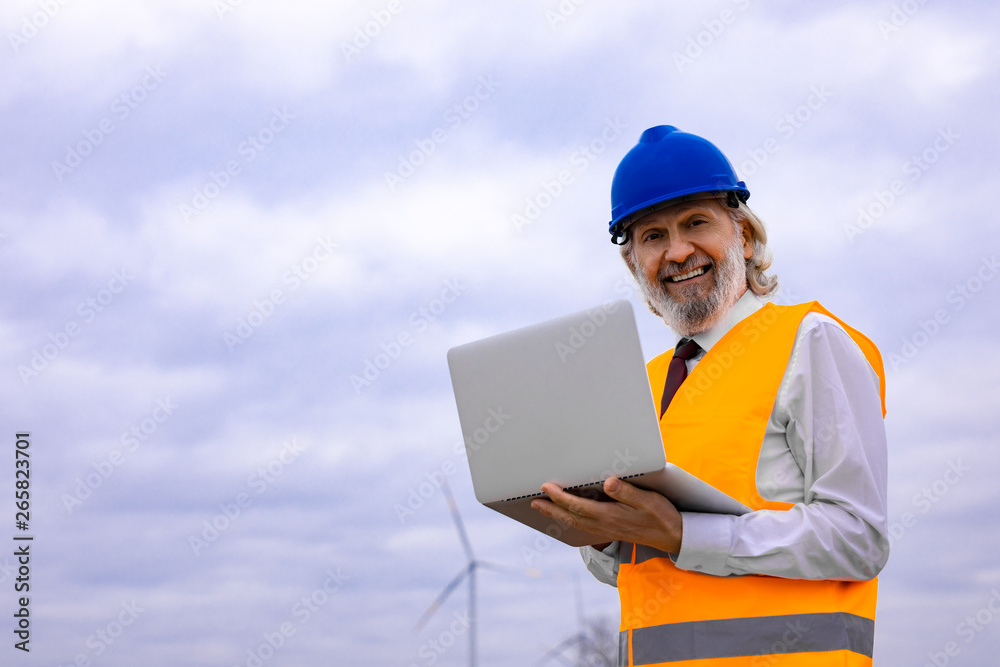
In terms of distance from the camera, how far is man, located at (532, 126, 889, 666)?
3.92 metres

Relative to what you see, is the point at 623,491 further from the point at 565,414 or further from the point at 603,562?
the point at 603,562

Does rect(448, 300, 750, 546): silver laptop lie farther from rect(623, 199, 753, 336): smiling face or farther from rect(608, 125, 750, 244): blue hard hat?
rect(608, 125, 750, 244): blue hard hat

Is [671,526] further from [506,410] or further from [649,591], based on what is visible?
[506,410]

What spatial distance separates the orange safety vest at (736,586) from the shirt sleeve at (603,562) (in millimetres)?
368

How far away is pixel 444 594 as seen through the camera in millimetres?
18578

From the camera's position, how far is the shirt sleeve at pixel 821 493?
392 centimetres

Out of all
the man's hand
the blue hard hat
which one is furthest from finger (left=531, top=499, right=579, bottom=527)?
the blue hard hat

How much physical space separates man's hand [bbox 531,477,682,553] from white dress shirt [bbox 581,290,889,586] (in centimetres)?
8

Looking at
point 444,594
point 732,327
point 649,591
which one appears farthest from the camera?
point 444,594

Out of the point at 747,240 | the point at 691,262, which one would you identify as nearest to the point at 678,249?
the point at 691,262

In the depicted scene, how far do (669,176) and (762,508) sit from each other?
1.98 metres

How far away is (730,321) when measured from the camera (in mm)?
4953

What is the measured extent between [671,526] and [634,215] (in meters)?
2.03

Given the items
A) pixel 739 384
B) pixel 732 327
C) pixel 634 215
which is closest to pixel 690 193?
pixel 634 215
